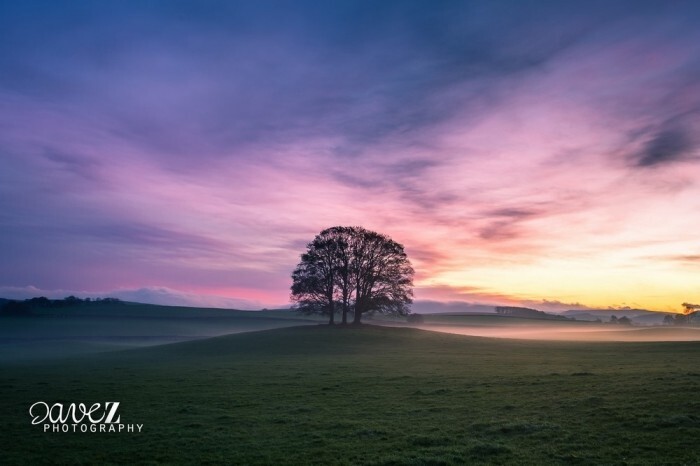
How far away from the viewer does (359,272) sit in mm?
70000

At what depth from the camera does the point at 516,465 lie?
41.3 ft

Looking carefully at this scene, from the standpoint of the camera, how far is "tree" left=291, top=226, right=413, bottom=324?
70.0 metres

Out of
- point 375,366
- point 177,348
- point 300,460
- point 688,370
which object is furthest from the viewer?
point 177,348

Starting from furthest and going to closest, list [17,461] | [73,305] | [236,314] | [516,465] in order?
[236,314]
[73,305]
[17,461]
[516,465]

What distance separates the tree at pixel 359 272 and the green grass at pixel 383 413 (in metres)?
34.3

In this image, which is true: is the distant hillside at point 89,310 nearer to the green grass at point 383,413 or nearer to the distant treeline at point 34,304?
the distant treeline at point 34,304

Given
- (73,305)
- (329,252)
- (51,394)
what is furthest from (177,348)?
(73,305)

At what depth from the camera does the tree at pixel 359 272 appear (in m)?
70.0

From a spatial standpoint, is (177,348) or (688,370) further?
(177,348)

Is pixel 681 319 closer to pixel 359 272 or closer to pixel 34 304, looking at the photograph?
pixel 359 272

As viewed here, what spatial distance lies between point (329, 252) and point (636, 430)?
57147 millimetres

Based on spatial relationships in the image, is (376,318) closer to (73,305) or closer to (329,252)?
(329,252)

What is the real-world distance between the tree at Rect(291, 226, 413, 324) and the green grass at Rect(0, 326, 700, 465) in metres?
34.3

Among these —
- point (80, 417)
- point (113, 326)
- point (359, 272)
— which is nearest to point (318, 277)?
point (359, 272)
